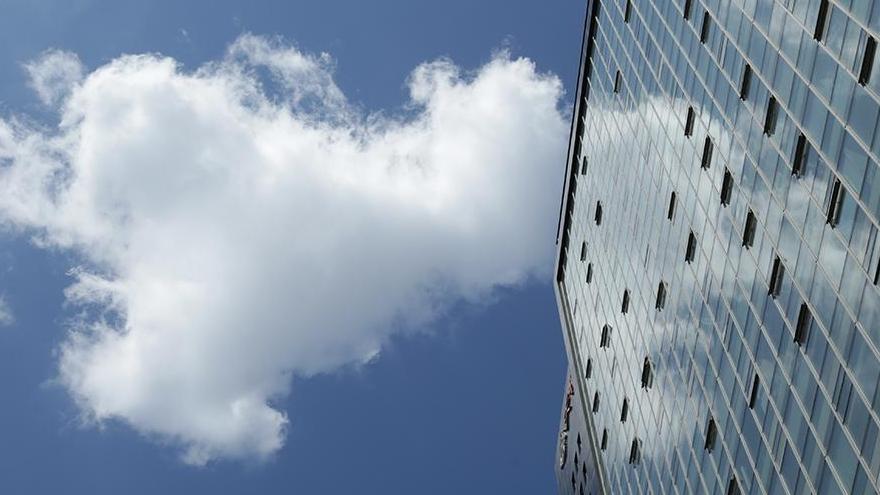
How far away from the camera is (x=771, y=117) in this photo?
41156 mm

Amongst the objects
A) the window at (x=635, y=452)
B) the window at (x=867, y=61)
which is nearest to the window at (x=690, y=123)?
the window at (x=635, y=452)

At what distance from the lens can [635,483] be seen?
60.4 m

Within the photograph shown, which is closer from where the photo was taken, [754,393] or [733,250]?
[754,393]

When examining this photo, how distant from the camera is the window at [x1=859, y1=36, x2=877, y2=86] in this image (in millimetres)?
32344

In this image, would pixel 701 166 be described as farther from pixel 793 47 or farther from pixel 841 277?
pixel 841 277

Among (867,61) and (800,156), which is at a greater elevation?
(800,156)

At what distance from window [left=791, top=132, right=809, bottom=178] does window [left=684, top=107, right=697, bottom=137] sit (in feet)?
45.1

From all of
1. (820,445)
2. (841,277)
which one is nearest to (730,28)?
(841,277)

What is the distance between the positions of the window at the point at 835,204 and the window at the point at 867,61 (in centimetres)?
336

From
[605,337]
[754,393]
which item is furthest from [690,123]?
[605,337]

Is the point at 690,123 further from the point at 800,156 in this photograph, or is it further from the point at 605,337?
the point at 605,337

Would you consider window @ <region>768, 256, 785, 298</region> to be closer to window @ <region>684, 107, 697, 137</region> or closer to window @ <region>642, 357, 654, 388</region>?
window @ <region>684, 107, 697, 137</region>

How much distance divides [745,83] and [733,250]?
6.78 meters

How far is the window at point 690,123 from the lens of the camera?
51991 mm
